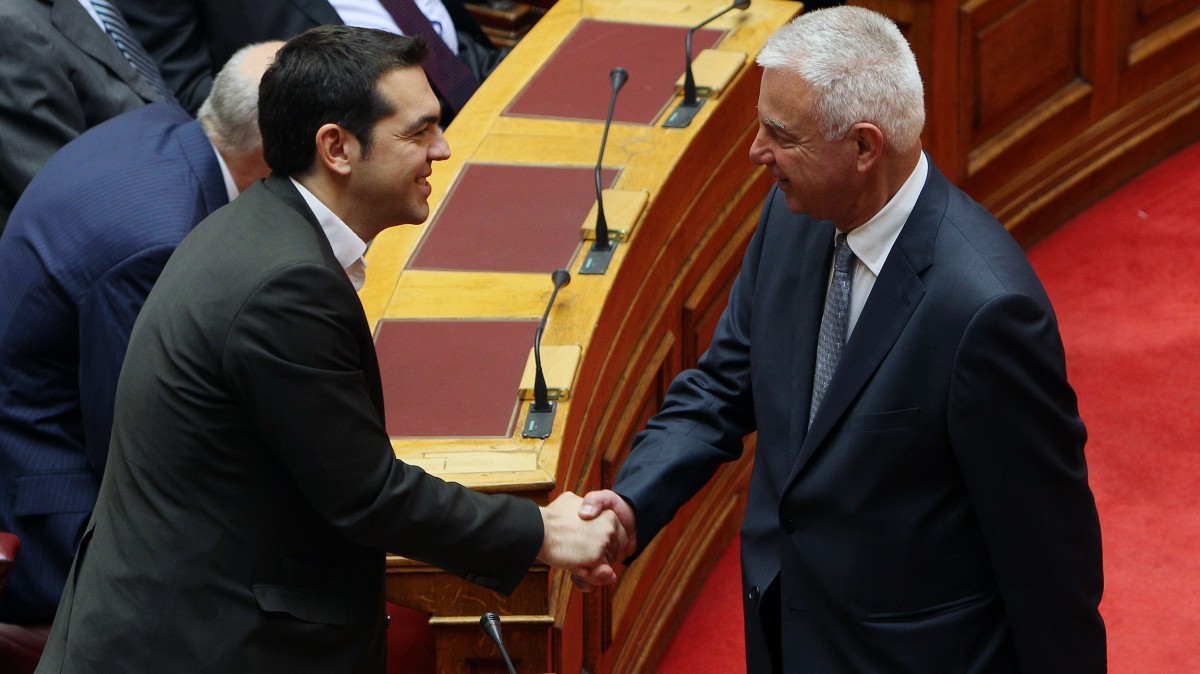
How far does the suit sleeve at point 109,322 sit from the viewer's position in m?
2.15

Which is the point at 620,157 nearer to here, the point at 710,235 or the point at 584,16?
the point at 710,235

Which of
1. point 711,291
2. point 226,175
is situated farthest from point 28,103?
point 711,291

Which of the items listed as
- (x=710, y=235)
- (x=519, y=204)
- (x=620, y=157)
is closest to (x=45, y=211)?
(x=519, y=204)

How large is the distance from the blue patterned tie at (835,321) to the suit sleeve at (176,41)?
6.87ft

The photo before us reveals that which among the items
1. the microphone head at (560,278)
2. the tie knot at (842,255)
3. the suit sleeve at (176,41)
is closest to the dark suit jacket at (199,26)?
the suit sleeve at (176,41)

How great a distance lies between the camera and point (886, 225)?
5.50 ft

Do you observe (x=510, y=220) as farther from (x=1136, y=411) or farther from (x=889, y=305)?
(x=1136, y=411)

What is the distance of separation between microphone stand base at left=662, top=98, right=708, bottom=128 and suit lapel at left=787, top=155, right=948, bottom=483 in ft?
3.84

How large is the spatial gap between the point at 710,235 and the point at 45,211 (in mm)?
1206

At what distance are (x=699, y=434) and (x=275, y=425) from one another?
663 millimetres

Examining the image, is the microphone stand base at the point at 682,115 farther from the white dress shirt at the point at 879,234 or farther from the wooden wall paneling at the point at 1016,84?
the white dress shirt at the point at 879,234

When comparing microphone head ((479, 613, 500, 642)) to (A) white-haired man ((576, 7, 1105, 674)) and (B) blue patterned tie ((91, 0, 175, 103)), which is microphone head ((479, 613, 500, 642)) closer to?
(A) white-haired man ((576, 7, 1105, 674))

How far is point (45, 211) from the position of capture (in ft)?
7.39

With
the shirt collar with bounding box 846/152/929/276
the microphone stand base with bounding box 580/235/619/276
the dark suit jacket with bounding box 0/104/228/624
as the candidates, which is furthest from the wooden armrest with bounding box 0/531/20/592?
the shirt collar with bounding box 846/152/929/276
